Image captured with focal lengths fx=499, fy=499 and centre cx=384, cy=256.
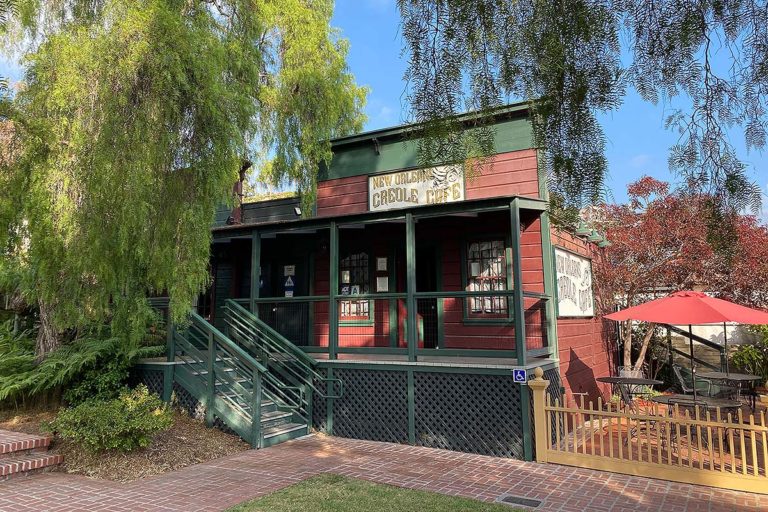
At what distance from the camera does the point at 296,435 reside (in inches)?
318

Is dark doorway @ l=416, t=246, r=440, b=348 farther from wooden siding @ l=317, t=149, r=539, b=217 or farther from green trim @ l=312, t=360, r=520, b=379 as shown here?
green trim @ l=312, t=360, r=520, b=379

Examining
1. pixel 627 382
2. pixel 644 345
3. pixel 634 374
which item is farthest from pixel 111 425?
pixel 644 345

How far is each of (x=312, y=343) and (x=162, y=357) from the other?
2.78m

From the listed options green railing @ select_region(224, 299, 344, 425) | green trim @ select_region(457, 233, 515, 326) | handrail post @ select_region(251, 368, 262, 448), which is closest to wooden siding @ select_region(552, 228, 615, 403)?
green trim @ select_region(457, 233, 515, 326)

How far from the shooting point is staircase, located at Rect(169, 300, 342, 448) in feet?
25.1

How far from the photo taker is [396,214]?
8320mm

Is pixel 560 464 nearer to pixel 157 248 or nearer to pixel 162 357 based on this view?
pixel 157 248

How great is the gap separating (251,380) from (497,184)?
5554 mm

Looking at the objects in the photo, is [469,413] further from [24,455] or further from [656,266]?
[656,266]

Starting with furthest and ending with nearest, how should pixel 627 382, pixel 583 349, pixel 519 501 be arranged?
pixel 583 349 → pixel 627 382 → pixel 519 501

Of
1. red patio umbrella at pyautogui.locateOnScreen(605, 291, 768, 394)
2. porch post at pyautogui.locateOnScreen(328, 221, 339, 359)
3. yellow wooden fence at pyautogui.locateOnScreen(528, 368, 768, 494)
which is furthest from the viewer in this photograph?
porch post at pyautogui.locateOnScreen(328, 221, 339, 359)

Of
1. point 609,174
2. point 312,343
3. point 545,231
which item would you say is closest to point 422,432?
point 312,343

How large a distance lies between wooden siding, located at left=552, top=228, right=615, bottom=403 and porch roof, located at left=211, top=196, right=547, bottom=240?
5.09 ft

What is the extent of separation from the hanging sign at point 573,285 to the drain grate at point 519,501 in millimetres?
4213
